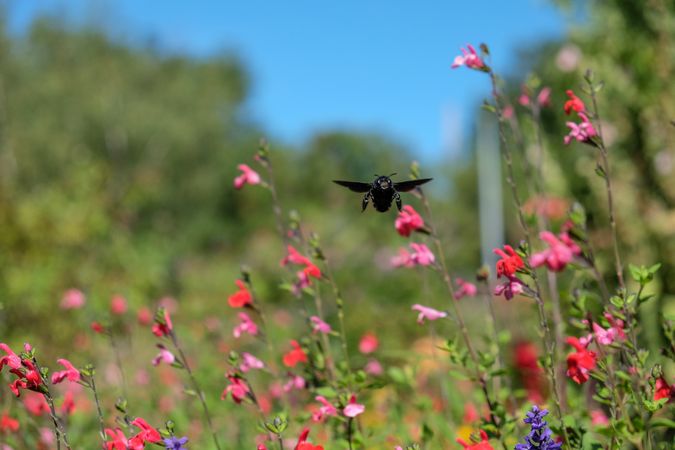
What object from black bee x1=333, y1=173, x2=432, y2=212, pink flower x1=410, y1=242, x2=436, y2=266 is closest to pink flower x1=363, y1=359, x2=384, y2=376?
pink flower x1=410, y1=242, x2=436, y2=266

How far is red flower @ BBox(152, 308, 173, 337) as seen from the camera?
2348 millimetres

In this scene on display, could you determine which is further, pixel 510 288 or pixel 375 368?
pixel 375 368

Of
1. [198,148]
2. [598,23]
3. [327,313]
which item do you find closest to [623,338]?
[598,23]

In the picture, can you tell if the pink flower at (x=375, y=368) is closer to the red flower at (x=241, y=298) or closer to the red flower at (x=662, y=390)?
the red flower at (x=241, y=298)

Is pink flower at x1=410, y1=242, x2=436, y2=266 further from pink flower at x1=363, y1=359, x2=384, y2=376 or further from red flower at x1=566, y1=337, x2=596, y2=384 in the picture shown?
pink flower at x1=363, y1=359, x2=384, y2=376

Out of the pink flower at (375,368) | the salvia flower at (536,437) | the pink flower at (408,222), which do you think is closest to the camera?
the salvia flower at (536,437)

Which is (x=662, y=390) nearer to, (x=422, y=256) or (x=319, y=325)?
(x=422, y=256)

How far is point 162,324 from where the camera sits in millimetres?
2393

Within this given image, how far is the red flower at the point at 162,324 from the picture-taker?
2.35 meters

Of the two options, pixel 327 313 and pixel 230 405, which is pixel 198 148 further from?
pixel 230 405

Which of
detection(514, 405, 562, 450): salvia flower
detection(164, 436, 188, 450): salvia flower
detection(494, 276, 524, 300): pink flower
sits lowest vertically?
detection(164, 436, 188, 450): salvia flower

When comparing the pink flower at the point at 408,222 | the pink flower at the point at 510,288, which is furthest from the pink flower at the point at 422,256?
the pink flower at the point at 510,288

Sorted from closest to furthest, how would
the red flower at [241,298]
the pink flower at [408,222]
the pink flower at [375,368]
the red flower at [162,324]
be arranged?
the red flower at [162,324] → the pink flower at [408,222] → the red flower at [241,298] → the pink flower at [375,368]

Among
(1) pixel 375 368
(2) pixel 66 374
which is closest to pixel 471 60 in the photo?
(2) pixel 66 374
